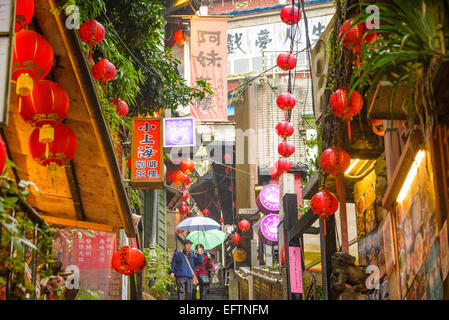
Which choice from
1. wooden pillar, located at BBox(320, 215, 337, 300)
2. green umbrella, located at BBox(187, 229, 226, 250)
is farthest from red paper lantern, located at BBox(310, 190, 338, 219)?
green umbrella, located at BBox(187, 229, 226, 250)

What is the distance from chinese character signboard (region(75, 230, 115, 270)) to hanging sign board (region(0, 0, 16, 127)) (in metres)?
5.90

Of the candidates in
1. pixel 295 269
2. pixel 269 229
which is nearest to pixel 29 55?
pixel 295 269

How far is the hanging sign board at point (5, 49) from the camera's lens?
5973mm

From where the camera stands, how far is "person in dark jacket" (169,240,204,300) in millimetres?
18406

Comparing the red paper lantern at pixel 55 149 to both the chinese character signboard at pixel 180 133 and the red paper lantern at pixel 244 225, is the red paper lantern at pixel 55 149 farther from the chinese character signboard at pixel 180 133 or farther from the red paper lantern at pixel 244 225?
the red paper lantern at pixel 244 225

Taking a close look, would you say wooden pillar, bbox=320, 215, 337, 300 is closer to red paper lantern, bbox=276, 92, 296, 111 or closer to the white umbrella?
red paper lantern, bbox=276, 92, 296, 111

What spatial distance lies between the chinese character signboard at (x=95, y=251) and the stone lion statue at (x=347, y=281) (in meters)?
5.29

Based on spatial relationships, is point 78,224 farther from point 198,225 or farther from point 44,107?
point 198,225

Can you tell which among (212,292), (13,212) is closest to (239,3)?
(212,292)

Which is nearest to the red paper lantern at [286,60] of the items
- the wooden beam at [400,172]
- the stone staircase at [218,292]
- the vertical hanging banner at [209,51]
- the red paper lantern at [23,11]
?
the wooden beam at [400,172]

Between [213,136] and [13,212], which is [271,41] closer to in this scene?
[213,136]

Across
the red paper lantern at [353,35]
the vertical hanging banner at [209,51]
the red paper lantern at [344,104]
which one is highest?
the vertical hanging banner at [209,51]

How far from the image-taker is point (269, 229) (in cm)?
2139
